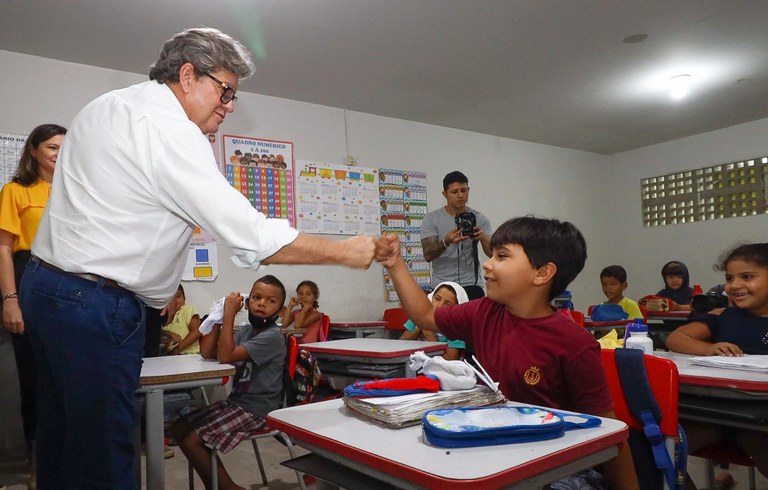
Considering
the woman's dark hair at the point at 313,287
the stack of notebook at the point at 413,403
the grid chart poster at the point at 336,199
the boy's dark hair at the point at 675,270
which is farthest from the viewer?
the boy's dark hair at the point at 675,270

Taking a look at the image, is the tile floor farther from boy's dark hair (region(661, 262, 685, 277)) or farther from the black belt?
boy's dark hair (region(661, 262, 685, 277))

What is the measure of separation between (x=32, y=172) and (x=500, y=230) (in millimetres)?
2405

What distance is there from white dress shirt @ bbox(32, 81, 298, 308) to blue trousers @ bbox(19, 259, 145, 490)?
0.06m

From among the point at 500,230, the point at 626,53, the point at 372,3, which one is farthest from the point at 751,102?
the point at 500,230

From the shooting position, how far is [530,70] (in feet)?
16.8

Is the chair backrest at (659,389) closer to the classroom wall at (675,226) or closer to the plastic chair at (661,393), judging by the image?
the plastic chair at (661,393)

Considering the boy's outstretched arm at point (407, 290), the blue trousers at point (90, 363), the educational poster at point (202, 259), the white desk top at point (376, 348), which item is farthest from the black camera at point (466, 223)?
the blue trousers at point (90, 363)

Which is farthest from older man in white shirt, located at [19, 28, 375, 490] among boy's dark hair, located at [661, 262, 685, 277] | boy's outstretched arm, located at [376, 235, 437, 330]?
boy's dark hair, located at [661, 262, 685, 277]

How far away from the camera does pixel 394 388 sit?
128 centimetres

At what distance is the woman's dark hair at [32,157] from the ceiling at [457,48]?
133 cm

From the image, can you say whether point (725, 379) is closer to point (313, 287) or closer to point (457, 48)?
point (457, 48)

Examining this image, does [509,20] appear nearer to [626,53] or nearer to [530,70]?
[530,70]

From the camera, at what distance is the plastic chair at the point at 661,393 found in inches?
55.8

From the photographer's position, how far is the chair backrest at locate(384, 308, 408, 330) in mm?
5544
